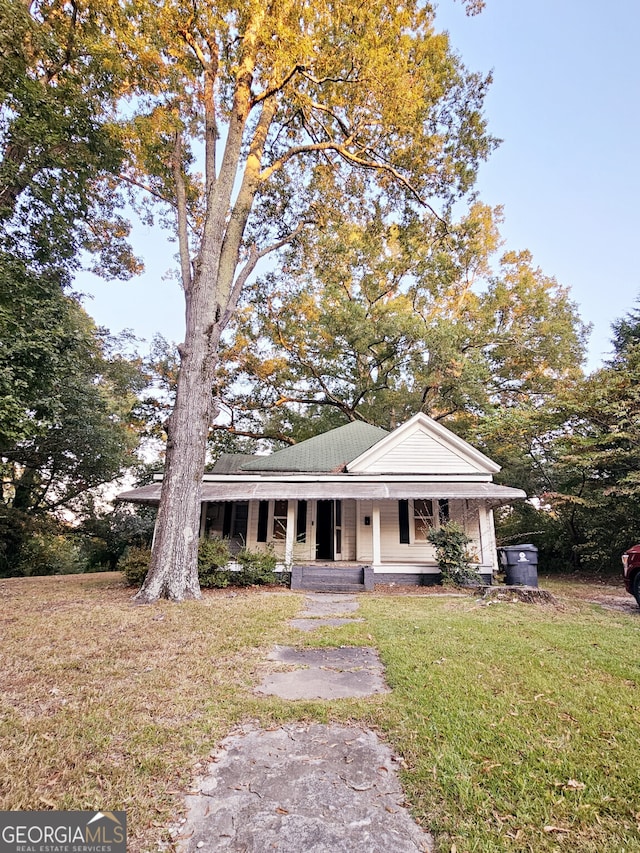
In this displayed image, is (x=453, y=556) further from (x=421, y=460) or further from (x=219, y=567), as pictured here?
(x=219, y=567)

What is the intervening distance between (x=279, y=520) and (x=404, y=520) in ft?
14.1

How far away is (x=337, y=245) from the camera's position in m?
13.3

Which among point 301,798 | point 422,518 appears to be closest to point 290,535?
point 422,518

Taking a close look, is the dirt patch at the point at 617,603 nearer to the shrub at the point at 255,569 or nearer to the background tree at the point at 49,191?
the shrub at the point at 255,569

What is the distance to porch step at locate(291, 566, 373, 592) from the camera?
1052 centimetres

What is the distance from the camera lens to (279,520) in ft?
44.3

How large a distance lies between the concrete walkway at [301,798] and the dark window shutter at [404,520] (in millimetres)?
10638

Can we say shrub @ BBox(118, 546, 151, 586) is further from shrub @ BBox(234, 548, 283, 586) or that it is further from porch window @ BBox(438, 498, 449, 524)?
porch window @ BBox(438, 498, 449, 524)

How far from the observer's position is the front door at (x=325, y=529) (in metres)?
13.9

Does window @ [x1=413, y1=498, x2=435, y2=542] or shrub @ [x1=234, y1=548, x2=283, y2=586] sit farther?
window @ [x1=413, y1=498, x2=435, y2=542]

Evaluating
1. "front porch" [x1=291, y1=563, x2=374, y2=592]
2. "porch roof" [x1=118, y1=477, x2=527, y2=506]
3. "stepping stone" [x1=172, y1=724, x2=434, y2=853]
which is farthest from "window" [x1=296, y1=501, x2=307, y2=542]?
"stepping stone" [x1=172, y1=724, x2=434, y2=853]

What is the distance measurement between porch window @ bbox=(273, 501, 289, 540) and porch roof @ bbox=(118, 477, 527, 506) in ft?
4.50

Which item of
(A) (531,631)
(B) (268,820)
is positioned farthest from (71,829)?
(A) (531,631)

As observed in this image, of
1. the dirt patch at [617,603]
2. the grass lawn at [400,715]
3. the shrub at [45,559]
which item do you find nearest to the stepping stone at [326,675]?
the grass lawn at [400,715]
